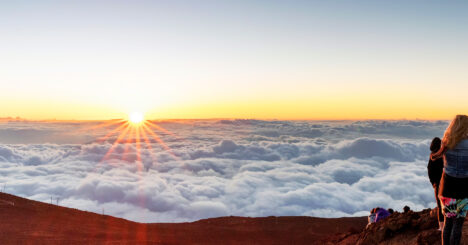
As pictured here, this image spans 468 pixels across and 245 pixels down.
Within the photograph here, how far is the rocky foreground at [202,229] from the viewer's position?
6927 millimetres

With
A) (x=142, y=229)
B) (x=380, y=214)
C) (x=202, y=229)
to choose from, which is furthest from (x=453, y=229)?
(x=142, y=229)

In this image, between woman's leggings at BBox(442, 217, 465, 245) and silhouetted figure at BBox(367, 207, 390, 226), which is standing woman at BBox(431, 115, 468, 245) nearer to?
woman's leggings at BBox(442, 217, 465, 245)

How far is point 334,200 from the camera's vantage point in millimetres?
67125

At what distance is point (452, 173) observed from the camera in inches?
146

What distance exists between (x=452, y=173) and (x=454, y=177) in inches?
2.3

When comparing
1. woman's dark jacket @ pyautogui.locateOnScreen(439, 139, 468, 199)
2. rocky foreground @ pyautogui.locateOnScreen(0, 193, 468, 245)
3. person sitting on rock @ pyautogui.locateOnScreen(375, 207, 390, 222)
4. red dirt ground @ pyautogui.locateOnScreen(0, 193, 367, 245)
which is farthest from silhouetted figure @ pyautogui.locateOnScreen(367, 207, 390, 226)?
woman's dark jacket @ pyautogui.locateOnScreen(439, 139, 468, 199)

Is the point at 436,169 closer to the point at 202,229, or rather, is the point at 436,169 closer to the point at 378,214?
the point at 378,214

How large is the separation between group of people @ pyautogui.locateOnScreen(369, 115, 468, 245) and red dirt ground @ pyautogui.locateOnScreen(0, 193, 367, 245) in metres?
6.05

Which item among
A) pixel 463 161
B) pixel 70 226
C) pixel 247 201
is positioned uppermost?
pixel 463 161

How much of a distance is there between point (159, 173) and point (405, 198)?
63001 millimetres

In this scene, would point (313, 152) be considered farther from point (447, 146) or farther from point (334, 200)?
point (447, 146)

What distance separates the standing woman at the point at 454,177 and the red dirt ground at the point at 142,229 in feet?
19.8

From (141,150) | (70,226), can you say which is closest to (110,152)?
(141,150)

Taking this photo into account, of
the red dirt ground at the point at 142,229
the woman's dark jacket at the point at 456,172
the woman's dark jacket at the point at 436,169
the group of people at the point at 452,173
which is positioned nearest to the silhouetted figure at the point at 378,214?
the red dirt ground at the point at 142,229
